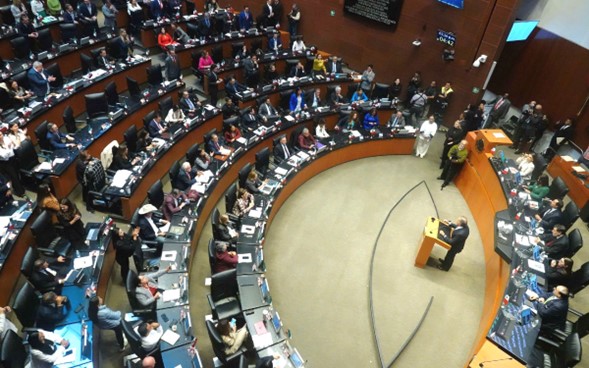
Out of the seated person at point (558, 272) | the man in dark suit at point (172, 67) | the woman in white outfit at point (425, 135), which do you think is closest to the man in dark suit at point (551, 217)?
the seated person at point (558, 272)

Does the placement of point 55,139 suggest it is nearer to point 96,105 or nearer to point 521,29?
point 96,105

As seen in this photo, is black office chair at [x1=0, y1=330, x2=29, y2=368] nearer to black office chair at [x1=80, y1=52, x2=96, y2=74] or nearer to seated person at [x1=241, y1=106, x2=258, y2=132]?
seated person at [x1=241, y1=106, x2=258, y2=132]

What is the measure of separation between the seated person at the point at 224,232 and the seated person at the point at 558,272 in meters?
6.47

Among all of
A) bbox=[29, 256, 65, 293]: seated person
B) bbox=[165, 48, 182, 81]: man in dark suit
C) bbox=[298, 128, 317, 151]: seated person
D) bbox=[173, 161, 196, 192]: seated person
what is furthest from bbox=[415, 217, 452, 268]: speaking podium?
bbox=[165, 48, 182, 81]: man in dark suit

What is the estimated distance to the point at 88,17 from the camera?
1438 centimetres

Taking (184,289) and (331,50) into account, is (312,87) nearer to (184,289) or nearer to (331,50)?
(331,50)

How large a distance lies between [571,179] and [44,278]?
44.8ft

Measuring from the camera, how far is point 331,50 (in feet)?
59.6

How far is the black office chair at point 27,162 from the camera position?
915 cm

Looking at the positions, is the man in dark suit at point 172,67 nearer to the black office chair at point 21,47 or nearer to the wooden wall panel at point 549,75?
the black office chair at point 21,47

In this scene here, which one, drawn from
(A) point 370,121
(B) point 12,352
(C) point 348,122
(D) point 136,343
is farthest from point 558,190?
(B) point 12,352

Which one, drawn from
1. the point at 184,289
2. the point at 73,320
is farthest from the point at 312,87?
the point at 73,320

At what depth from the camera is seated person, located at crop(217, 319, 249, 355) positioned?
682 centimetres

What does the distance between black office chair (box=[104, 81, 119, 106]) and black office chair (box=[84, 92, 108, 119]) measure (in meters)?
0.33
